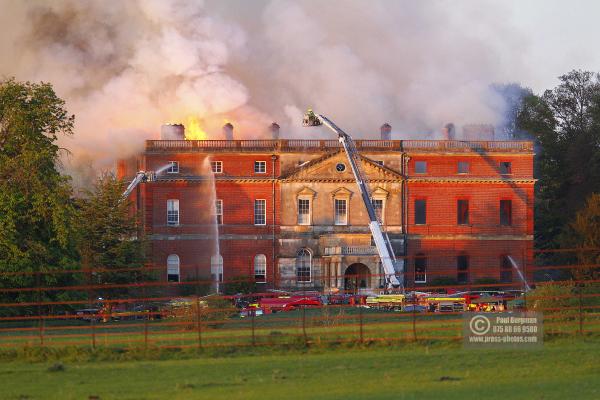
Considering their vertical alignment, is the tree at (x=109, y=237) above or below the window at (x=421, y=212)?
below

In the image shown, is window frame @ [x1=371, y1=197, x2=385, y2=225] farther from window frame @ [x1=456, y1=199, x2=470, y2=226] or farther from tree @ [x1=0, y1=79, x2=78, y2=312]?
tree @ [x1=0, y1=79, x2=78, y2=312]

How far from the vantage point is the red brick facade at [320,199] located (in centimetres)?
7388

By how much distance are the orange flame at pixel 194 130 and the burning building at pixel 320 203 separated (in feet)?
13.8

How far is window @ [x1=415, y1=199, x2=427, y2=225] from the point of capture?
7512cm

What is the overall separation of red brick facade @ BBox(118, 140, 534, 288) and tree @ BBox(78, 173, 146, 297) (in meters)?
16.3

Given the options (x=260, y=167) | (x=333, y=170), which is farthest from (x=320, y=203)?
(x=260, y=167)

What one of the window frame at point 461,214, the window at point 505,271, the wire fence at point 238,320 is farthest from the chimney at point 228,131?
the wire fence at point 238,320

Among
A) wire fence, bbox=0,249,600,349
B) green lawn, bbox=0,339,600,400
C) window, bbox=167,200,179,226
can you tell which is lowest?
green lawn, bbox=0,339,600,400

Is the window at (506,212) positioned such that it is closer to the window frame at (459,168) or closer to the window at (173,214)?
the window frame at (459,168)

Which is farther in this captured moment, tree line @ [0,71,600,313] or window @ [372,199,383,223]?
window @ [372,199,383,223]

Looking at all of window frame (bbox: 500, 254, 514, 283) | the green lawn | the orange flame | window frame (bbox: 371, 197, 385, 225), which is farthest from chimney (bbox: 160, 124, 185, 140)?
the green lawn

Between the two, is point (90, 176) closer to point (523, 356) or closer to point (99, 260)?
point (99, 260)

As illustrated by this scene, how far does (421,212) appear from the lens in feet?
246

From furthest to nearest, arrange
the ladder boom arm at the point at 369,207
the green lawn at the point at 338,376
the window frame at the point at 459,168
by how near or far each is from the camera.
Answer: the window frame at the point at 459,168
the ladder boom arm at the point at 369,207
the green lawn at the point at 338,376
